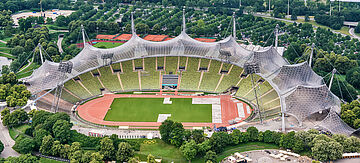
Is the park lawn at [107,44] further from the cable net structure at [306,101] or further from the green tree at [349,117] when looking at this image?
the green tree at [349,117]

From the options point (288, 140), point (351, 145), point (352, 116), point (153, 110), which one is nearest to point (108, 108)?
point (153, 110)

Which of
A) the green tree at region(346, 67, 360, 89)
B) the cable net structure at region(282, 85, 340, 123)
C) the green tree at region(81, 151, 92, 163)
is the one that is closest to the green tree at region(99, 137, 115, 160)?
the green tree at region(81, 151, 92, 163)

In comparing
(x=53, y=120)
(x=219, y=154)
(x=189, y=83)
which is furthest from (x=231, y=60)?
(x=53, y=120)

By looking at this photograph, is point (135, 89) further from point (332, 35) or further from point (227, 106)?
point (332, 35)

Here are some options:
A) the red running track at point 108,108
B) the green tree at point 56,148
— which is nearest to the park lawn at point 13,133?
the green tree at point 56,148

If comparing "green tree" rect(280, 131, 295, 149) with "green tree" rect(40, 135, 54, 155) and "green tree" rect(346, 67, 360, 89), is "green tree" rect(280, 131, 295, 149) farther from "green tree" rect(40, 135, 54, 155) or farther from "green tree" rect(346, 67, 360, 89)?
"green tree" rect(40, 135, 54, 155)

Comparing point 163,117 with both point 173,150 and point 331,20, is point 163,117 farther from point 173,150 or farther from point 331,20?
point 331,20

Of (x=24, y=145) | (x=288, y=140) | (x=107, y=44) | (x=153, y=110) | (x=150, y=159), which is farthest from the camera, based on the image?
(x=107, y=44)
